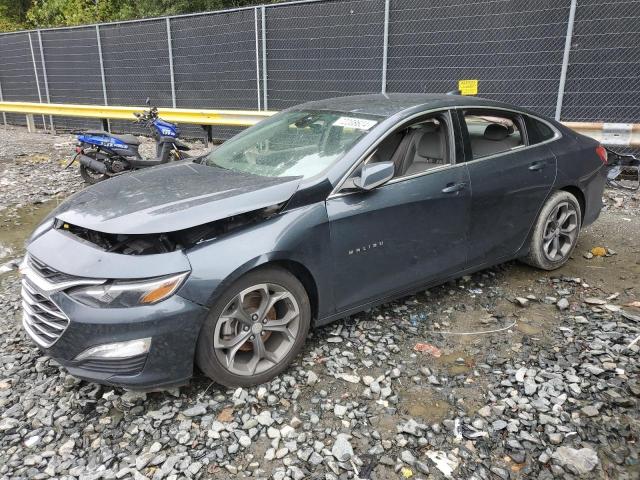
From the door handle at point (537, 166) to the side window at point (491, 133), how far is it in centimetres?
20

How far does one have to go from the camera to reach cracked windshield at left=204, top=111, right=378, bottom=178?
338cm

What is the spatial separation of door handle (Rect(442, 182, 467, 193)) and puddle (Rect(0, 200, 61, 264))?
4349 mm

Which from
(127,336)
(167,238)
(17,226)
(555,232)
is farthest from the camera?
(17,226)

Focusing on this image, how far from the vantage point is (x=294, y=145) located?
3.66 m

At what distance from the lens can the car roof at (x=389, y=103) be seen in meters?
3.67

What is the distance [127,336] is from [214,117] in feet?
24.8

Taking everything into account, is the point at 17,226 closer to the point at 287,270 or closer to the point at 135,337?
the point at 135,337

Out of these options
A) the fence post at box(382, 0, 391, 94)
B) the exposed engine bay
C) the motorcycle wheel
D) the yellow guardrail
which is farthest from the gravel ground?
the yellow guardrail

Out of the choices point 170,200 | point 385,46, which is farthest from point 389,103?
point 385,46

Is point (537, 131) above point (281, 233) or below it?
above

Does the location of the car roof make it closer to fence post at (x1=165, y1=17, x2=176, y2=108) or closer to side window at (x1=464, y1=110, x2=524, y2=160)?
side window at (x1=464, y1=110, x2=524, y2=160)

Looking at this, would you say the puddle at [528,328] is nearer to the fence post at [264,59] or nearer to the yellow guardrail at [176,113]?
the yellow guardrail at [176,113]

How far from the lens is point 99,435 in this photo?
2.68m

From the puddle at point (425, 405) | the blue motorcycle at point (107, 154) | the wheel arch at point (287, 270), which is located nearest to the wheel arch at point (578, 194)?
the puddle at point (425, 405)
